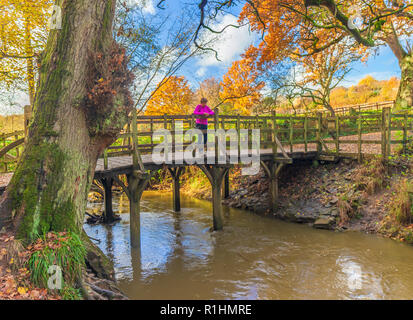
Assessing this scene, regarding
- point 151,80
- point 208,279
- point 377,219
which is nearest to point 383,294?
point 208,279

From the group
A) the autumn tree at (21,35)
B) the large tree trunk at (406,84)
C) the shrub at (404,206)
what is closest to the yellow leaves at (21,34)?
the autumn tree at (21,35)

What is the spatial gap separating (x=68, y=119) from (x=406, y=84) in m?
18.8

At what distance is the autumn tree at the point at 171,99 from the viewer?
1947 centimetres

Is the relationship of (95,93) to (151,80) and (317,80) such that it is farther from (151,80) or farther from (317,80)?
(317,80)

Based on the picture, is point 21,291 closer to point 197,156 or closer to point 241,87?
point 197,156

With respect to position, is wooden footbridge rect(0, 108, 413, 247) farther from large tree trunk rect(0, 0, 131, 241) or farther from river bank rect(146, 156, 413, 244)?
large tree trunk rect(0, 0, 131, 241)

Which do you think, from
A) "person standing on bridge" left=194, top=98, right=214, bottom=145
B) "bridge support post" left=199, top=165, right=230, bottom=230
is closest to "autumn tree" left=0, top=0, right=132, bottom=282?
"person standing on bridge" left=194, top=98, right=214, bottom=145

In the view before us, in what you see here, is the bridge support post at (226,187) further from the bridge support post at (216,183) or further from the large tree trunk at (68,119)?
the large tree trunk at (68,119)

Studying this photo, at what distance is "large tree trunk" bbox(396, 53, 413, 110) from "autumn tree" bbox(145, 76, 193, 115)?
40.9ft

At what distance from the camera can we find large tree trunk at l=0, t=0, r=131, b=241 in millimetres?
4340

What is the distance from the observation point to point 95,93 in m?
4.54

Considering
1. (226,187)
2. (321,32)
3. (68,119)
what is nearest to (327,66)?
(321,32)
